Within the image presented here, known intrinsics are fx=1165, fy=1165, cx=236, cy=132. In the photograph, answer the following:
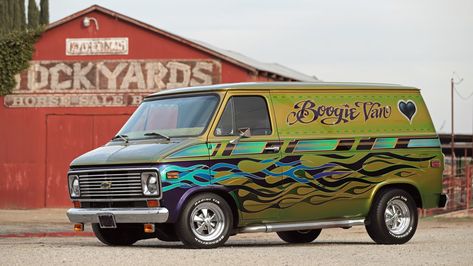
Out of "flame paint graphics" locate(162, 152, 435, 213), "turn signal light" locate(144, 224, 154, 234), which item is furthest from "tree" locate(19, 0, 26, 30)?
"turn signal light" locate(144, 224, 154, 234)

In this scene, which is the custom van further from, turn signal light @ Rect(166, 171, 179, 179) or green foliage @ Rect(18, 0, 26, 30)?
green foliage @ Rect(18, 0, 26, 30)

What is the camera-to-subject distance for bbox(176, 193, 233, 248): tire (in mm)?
14203

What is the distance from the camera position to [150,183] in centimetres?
1422

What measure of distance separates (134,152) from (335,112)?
2.96 metres

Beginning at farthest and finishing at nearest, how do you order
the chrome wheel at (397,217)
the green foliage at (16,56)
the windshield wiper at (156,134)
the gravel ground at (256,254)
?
the green foliage at (16,56) < the chrome wheel at (397,217) < the windshield wiper at (156,134) < the gravel ground at (256,254)

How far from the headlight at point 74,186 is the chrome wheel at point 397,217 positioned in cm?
423

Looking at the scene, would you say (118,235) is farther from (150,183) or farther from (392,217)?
(392,217)

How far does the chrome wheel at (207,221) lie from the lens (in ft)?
47.1

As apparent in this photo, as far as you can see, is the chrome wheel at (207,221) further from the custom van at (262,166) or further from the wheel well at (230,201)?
the wheel well at (230,201)

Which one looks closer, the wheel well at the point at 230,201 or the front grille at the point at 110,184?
the front grille at the point at 110,184

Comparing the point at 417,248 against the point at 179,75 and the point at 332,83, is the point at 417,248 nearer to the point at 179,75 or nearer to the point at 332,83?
the point at 332,83

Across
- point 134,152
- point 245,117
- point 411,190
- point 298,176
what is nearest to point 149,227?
point 134,152

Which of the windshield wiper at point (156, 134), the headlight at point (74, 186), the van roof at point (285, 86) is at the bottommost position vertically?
the headlight at point (74, 186)

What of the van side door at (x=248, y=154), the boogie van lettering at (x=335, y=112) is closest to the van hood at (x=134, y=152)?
the van side door at (x=248, y=154)
